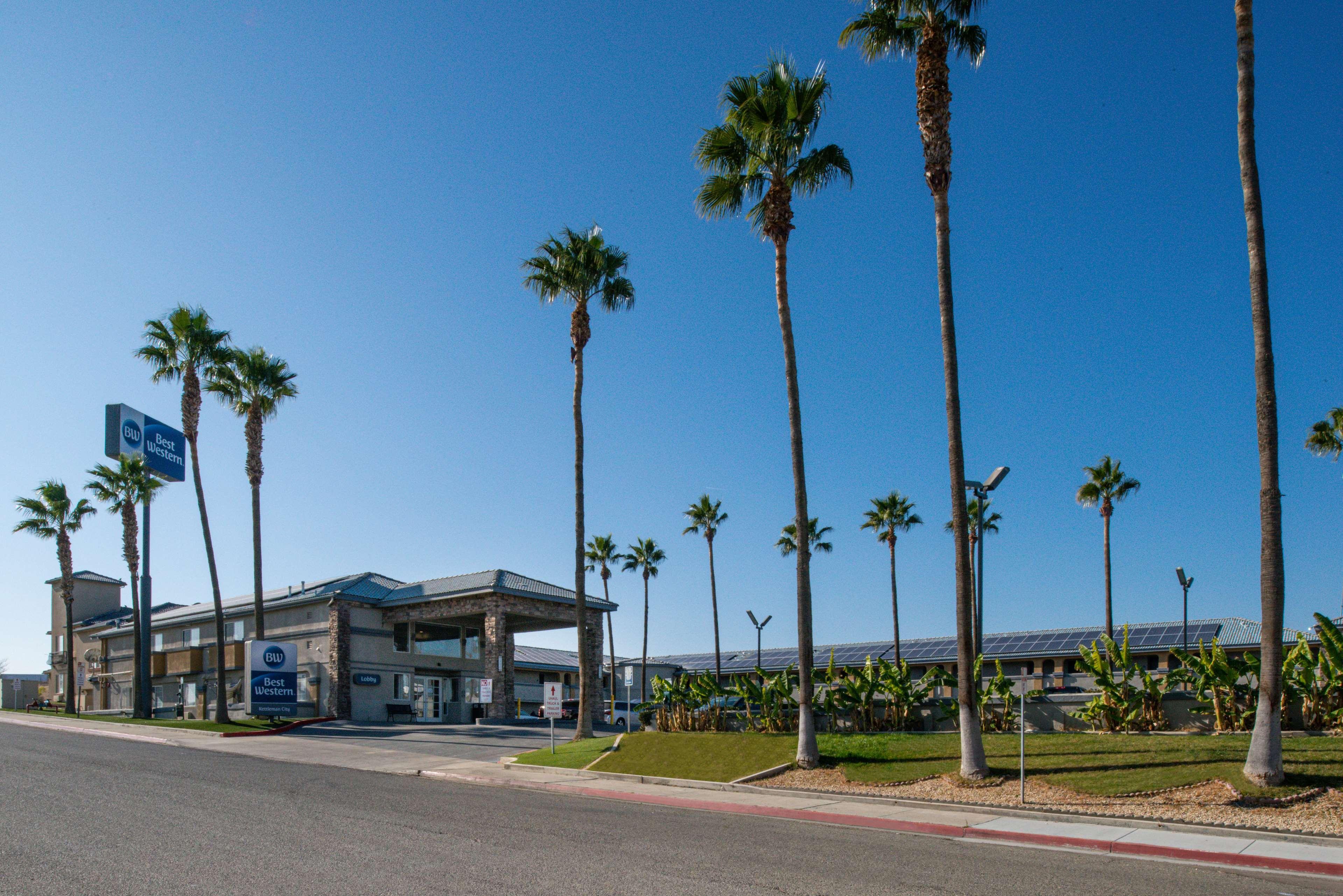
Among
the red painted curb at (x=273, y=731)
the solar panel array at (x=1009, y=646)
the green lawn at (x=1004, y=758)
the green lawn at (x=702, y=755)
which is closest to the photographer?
the green lawn at (x=1004, y=758)

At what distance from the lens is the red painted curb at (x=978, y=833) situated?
1102cm

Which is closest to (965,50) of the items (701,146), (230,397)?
(701,146)

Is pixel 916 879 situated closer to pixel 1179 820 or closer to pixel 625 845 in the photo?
pixel 625 845

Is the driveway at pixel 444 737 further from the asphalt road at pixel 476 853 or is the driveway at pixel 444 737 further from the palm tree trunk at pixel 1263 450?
the palm tree trunk at pixel 1263 450

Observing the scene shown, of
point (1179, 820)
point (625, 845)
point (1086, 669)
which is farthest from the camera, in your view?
point (1086, 669)

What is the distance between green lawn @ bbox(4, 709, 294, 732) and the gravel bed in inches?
1077

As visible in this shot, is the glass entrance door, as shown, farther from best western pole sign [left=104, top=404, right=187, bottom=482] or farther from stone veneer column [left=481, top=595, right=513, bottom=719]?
best western pole sign [left=104, top=404, right=187, bottom=482]

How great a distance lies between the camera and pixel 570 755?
25188 mm

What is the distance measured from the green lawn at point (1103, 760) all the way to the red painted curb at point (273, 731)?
2381 centimetres

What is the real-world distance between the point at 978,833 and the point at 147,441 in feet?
127

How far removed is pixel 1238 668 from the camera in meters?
18.4

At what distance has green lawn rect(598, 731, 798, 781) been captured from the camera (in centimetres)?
2083

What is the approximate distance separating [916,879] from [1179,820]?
6.00 meters

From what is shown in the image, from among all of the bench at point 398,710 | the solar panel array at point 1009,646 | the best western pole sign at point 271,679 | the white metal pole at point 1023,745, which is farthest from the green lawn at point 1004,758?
the solar panel array at point 1009,646
